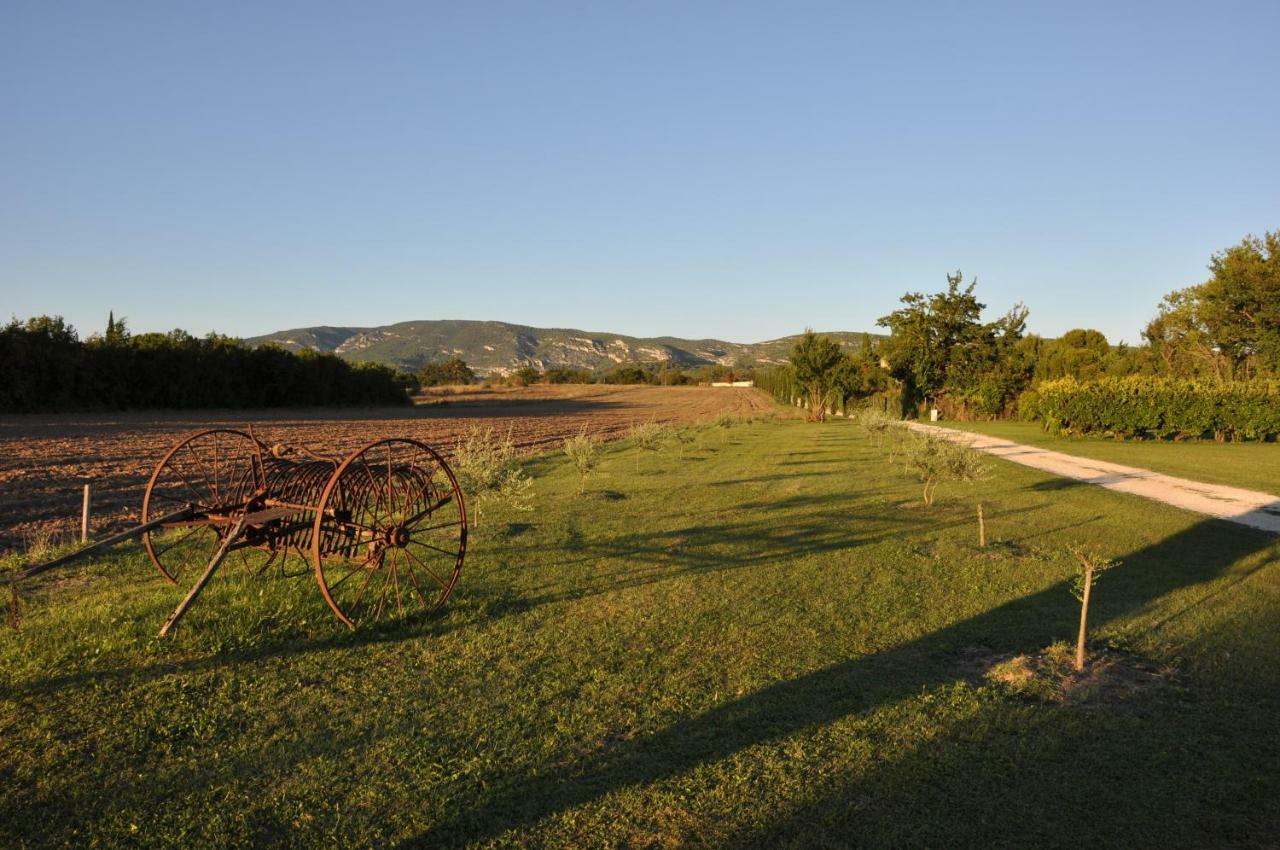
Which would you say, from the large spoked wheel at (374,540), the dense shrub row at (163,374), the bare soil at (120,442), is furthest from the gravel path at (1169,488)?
the dense shrub row at (163,374)

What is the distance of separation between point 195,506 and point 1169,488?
19834 mm

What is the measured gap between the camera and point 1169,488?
663 inches

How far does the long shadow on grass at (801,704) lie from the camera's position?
4.33 meters

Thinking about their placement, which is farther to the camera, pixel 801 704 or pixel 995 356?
pixel 995 356

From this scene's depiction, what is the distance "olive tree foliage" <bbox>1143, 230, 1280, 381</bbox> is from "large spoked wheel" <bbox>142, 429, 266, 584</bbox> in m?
45.4

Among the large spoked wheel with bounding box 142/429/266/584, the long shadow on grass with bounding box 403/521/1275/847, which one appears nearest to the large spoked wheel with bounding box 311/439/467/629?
the large spoked wheel with bounding box 142/429/266/584

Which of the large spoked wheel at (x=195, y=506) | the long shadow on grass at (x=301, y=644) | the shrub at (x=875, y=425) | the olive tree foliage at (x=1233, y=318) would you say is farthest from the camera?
the olive tree foliage at (x=1233, y=318)

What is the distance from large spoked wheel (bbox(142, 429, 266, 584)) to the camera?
7160mm

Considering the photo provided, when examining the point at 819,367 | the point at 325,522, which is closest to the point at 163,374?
the point at 819,367

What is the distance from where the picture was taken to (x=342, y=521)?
22.2ft

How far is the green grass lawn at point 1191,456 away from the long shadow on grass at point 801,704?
39.2ft

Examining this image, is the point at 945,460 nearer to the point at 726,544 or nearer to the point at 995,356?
the point at 726,544

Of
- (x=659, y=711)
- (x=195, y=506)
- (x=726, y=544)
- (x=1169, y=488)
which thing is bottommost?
(x=659, y=711)

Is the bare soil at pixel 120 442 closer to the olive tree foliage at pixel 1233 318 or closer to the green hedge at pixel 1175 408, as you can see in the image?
the green hedge at pixel 1175 408
